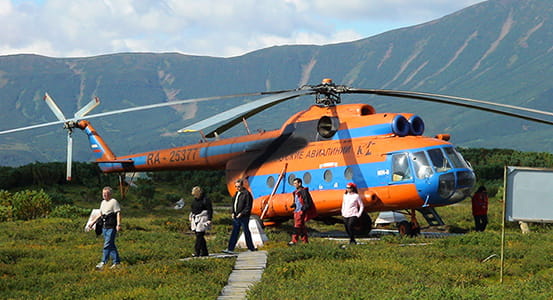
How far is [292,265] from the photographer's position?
52.0 ft

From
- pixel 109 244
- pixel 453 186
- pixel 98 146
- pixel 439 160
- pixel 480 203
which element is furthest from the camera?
pixel 98 146

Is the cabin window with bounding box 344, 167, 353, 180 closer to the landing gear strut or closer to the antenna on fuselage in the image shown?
the landing gear strut

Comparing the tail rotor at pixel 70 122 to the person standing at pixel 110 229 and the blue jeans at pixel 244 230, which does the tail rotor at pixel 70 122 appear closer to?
the blue jeans at pixel 244 230

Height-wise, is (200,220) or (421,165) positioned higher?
(421,165)

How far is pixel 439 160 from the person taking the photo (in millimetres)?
21828

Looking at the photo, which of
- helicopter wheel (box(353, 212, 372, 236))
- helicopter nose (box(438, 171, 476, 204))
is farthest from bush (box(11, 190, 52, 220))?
helicopter nose (box(438, 171, 476, 204))

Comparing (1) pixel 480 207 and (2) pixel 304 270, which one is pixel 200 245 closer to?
(2) pixel 304 270

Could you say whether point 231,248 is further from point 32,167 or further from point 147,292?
point 32,167

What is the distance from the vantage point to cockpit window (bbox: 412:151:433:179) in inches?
853

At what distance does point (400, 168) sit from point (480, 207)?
4.39m

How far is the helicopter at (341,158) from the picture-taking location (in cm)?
2169

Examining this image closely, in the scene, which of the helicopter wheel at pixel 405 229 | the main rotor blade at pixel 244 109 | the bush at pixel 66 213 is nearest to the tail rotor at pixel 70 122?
the bush at pixel 66 213

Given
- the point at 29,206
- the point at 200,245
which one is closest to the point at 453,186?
the point at 200,245

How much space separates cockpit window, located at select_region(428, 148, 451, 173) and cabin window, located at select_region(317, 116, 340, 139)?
363 centimetres
